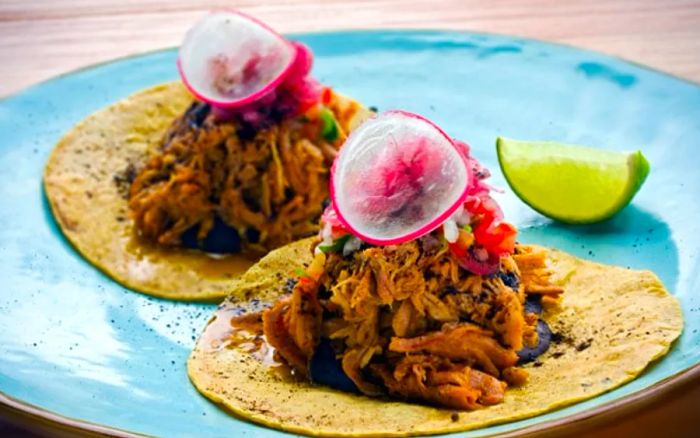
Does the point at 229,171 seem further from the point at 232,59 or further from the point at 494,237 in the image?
the point at 494,237

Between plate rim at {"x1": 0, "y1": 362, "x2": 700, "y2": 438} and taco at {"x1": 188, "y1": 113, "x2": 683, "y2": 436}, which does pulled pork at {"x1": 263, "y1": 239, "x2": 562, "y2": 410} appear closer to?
taco at {"x1": 188, "y1": 113, "x2": 683, "y2": 436}

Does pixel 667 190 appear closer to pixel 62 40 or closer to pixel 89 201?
pixel 89 201

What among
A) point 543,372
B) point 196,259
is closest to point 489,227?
point 543,372

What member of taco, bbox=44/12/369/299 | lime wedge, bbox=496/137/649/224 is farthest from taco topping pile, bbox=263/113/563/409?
taco, bbox=44/12/369/299

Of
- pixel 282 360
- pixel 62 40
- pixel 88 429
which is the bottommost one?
pixel 62 40

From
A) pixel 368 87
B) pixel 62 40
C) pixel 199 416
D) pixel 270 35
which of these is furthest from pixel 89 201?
pixel 62 40

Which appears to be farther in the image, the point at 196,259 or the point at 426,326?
the point at 196,259

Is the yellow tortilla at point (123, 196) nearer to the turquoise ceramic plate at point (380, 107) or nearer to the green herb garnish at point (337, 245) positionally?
the turquoise ceramic plate at point (380, 107)
